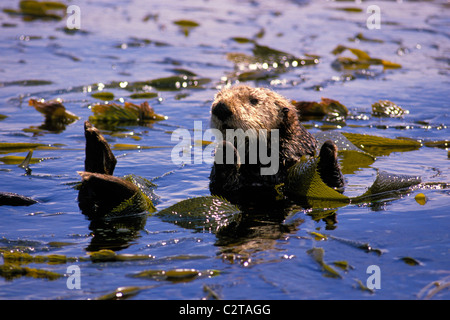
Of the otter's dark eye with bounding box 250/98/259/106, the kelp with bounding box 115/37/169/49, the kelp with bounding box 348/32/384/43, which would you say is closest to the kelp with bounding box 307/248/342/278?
the otter's dark eye with bounding box 250/98/259/106

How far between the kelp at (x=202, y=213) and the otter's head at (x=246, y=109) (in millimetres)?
597

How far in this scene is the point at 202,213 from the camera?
4.30m

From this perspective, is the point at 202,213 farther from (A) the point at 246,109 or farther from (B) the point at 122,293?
(B) the point at 122,293

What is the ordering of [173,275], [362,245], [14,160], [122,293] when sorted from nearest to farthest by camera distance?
1. [122,293]
2. [173,275]
3. [362,245]
4. [14,160]

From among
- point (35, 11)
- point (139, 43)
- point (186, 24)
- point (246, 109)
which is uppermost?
point (35, 11)

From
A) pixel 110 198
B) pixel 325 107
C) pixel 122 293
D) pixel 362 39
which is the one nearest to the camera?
pixel 122 293

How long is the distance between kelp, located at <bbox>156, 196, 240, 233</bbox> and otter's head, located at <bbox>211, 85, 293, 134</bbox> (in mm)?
597

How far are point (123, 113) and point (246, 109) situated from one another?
2.60 m

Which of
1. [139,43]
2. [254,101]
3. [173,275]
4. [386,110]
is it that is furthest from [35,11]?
[173,275]

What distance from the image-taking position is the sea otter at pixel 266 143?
4.61 m

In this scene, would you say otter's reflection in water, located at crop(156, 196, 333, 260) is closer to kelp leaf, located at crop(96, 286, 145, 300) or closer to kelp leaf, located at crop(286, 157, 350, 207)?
kelp leaf, located at crop(286, 157, 350, 207)

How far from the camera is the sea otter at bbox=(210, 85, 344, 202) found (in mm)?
4613

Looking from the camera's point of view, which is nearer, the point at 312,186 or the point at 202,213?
the point at 202,213

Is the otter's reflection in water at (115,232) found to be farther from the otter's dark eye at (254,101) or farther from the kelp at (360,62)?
the kelp at (360,62)
